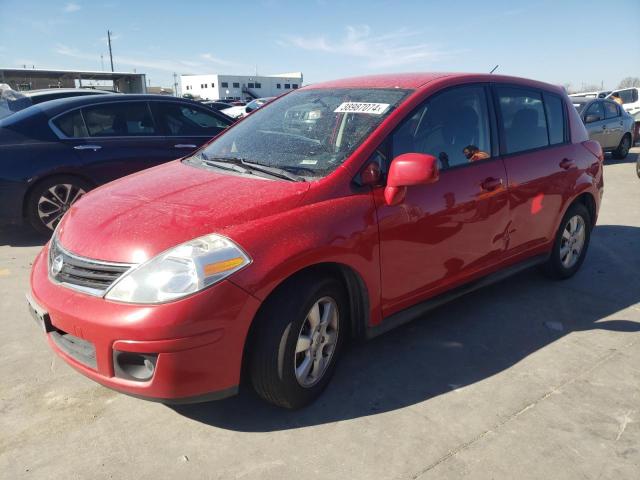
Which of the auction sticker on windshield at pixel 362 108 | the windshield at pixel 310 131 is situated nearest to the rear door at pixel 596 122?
the windshield at pixel 310 131

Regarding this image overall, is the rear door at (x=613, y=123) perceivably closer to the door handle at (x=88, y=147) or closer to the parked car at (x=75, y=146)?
the parked car at (x=75, y=146)

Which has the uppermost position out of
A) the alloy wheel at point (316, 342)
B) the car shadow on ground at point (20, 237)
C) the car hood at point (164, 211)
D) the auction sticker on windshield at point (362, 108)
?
the auction sticker on windshield at point (362, 108)

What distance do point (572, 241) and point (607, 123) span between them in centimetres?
931

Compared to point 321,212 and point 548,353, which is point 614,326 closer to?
point 548,353

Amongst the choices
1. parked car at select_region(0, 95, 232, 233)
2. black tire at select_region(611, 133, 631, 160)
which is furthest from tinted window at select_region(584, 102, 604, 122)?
parked car at select_region(0, 95, 232, 233)

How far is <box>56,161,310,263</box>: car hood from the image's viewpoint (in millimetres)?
2320

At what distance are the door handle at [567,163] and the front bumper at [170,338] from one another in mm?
3015

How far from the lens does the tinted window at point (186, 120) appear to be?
626 cm

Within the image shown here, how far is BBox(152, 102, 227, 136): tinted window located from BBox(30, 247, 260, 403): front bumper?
4282 mm

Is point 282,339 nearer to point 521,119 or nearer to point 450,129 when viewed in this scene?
point 450,129

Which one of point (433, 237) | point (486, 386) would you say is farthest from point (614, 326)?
point (433, 237)

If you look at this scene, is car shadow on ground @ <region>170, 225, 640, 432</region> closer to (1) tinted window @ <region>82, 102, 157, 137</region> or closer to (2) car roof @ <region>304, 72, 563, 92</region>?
(2) car roof @ <region>304, 72, 563, 92</region>

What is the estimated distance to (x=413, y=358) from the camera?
3.22 metres

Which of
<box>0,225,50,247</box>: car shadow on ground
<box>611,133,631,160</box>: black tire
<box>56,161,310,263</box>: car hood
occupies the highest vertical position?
<box>56,161,310,263</box>: car hood
